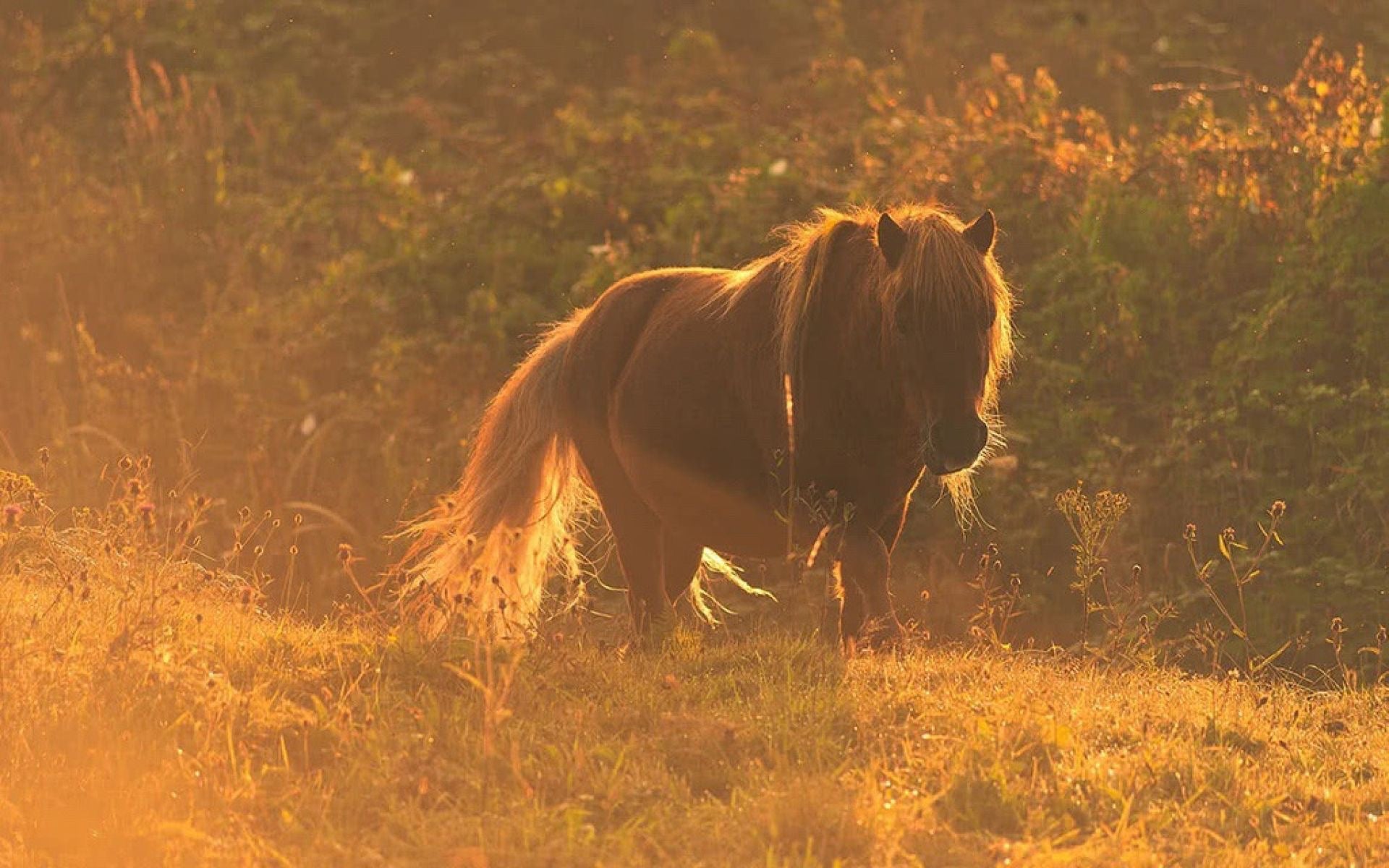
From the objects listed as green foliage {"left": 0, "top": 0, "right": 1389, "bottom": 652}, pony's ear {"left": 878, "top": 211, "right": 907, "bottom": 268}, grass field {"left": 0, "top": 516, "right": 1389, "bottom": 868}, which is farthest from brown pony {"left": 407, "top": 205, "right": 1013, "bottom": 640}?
green foliage {"left": 0, "top": 0, "right": 1389, "bottom": 652}

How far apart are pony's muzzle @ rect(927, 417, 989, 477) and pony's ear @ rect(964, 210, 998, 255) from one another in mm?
784

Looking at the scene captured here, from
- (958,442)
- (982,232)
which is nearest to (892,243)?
(982,232)

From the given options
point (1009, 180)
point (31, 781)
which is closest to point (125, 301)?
point (1009, 180)

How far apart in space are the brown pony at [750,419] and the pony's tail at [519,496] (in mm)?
11

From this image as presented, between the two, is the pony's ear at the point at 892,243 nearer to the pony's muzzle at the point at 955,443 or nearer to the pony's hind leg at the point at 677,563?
the pony's muzzle at the point at 955,443

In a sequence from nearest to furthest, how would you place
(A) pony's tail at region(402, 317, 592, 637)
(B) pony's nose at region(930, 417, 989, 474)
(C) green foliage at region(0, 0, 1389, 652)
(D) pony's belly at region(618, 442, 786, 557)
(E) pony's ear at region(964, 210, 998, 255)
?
(B) pony's nose at region(930, 417, 989, 474), (E) pony's ear at region(964, 210, 998, 255), (D) pony's belly at region(618, 442, 786, 557), (A) pony's tail at region(402, 317, 592, 637), (C) green foliage at region(0, 0, 1389, 652)

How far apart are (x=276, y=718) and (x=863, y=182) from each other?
7171 millimetres

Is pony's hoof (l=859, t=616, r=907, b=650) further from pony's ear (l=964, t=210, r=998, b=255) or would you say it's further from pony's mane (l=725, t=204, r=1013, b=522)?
pony's ear (l=964, t=210, r=998, b=255)

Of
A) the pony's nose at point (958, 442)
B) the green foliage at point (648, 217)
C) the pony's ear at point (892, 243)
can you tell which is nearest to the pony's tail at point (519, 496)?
the green foliage at point (648, 217)

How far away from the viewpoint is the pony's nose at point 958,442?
6.15m

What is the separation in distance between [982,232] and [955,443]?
94 cm

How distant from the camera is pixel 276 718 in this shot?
5590 millimetres

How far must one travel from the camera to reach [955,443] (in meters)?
6.16

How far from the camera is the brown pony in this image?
6336mm
